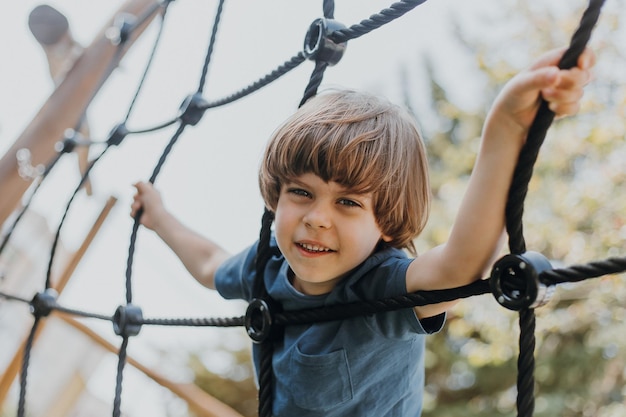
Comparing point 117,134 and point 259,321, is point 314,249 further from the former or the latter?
point 117,134

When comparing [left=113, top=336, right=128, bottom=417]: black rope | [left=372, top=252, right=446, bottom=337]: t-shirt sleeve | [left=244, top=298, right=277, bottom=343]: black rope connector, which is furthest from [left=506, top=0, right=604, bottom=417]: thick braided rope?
[left=113, top=336, right=128, bottom=417]: black rope

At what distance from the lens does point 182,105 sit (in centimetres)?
95

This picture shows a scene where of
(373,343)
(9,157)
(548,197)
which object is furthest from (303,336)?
(548,197)

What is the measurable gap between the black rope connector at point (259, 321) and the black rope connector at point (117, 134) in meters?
0.56

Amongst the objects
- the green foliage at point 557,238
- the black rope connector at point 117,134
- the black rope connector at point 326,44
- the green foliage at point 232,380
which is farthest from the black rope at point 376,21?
the green foliage at point 232,380

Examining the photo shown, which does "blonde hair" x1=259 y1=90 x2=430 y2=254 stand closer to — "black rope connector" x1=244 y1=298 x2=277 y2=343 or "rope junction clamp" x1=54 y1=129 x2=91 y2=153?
"black rope connector" x1=244 y1=298 x2=277 y2=343

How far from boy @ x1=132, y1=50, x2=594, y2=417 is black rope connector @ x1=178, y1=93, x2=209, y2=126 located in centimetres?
28

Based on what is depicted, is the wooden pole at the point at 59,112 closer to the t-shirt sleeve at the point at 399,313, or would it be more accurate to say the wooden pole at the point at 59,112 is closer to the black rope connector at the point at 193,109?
the black rope connector at the point at 193,109

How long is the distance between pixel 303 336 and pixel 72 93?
858mm

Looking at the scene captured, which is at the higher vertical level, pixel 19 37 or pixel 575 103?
pixel 575 103

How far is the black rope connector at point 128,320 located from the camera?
2.69 ft

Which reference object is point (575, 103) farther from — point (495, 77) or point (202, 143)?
point (202, 143)

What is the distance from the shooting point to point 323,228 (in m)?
0.56

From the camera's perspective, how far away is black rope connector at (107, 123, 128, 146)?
111 cm
